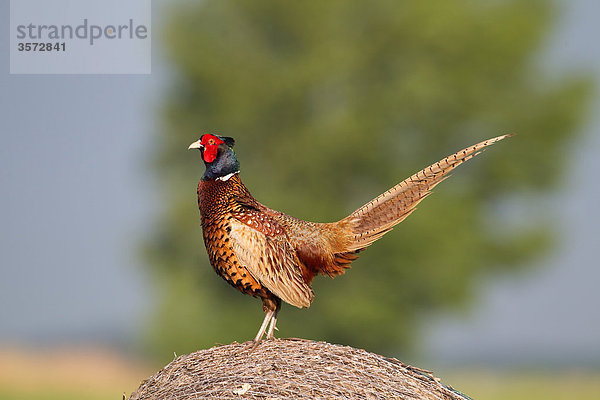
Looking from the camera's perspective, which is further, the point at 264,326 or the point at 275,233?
the point at 275,233

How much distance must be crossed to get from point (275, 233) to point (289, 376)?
4.16ft

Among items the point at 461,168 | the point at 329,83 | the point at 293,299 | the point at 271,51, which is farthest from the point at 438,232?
the point at 293,299

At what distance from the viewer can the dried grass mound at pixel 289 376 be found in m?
5.60

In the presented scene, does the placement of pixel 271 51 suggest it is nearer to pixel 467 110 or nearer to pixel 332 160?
pixel 332 160

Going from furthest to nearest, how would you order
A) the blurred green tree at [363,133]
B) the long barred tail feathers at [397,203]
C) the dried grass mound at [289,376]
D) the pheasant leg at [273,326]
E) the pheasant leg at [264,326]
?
the blurred green tree at [363,133]
the long barred tail feathers at [397,203]
the pheasant leg at [273,326]
the pheasant leg at [264,326]
the dried grass mound at [289,376]

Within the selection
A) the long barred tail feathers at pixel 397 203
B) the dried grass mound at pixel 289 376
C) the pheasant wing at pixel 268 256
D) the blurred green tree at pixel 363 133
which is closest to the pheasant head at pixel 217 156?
the pheasant wing at pixel 268 256

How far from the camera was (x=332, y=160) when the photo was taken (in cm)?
1514

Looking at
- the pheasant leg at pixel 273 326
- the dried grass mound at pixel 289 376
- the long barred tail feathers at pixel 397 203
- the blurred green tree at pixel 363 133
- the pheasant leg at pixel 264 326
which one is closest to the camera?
the dried grass mound at pixel 289 376

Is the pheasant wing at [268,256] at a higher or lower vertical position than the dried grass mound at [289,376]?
higher

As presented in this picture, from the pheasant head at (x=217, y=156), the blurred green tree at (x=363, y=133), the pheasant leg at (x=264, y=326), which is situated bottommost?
the pheasant leg at (x=264, y=326)

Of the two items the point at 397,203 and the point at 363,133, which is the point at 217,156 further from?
the point at 363,133

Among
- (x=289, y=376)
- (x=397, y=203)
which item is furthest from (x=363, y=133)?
(x=289, y=376)

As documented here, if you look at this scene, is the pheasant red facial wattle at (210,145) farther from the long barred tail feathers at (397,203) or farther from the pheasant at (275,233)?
the long barred tail feathers at (397,203)

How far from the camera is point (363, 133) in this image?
14961mm
